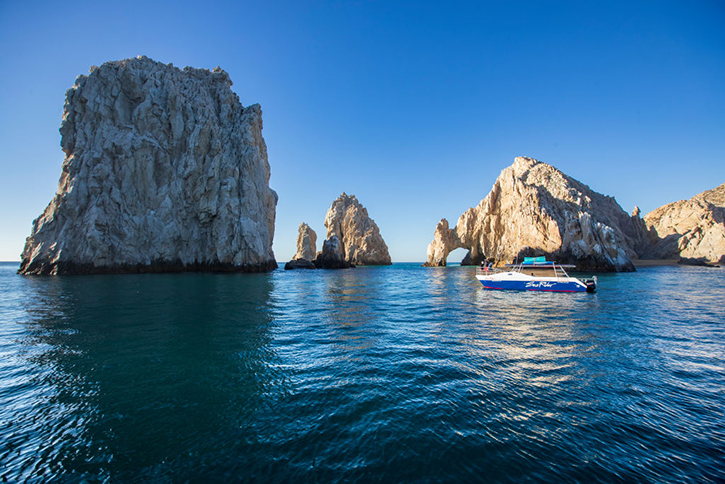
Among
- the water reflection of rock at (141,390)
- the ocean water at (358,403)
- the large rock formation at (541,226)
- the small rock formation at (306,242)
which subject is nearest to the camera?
the ocean water at (358,403)

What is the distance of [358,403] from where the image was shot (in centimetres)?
609

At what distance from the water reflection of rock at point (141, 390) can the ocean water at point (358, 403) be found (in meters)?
0.04

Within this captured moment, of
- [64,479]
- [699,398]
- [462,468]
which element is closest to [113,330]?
[64,479]

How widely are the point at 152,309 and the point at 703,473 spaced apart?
71.2ft

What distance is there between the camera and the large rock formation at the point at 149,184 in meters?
46.6

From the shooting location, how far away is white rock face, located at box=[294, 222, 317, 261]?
113 m

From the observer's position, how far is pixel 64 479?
12.6ft

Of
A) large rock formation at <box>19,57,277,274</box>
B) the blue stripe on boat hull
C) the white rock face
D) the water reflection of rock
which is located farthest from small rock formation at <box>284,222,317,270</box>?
the water reflection of rock

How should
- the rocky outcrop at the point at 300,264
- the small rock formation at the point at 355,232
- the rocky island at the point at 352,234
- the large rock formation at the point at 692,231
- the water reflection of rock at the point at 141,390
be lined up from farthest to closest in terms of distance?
the small rock formation at the point at 355,232 < the rocky island at the point at 352,234 < the rocky outcrop at the point at 300,264 < the large rock formation at the point at 692,231 < the water reflection of rock at the point at 141,390

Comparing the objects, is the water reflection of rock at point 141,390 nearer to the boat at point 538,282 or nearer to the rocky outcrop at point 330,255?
the boat at point 538,282

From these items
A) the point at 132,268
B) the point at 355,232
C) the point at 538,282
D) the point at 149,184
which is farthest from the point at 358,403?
the point at 355,232

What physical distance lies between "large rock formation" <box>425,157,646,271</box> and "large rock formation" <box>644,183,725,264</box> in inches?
268

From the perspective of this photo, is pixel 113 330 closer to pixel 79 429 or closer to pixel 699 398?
pixel 79 429

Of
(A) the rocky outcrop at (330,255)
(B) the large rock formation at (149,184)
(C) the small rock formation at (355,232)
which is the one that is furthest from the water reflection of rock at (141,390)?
(C) the small rock formation at (355,232)
